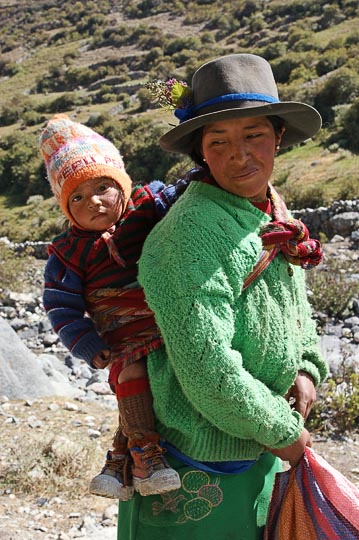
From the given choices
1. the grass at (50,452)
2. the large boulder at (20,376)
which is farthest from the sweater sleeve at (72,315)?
the large boulder at (20,376)

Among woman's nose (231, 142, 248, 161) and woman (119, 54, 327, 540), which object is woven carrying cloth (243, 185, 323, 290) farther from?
woman's nose (231, 142, 248, 161)

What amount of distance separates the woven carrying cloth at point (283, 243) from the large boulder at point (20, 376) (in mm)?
4572

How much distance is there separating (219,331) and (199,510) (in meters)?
0.58

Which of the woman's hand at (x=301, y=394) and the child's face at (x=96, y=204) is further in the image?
the child's face at (x=96, y=204)

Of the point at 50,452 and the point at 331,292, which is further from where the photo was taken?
the point at 331,292

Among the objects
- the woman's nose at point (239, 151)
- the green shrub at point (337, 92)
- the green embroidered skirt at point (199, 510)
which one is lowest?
the green shrub at point (337, 92)

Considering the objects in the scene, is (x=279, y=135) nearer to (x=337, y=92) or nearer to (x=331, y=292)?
(x=331, y=292)

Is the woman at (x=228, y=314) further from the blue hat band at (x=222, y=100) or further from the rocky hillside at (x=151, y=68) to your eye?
the rocky hillside at (x=151, y=68)

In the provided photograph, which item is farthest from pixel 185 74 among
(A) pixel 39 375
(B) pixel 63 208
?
(B) pixel 63 208

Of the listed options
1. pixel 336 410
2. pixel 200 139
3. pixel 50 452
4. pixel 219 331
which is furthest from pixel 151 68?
pixel 219 331

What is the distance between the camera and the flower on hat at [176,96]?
5.58ft

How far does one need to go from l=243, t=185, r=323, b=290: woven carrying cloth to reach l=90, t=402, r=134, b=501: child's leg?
67 centimetres

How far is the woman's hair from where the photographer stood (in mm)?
1749

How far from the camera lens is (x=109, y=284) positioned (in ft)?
6.15
